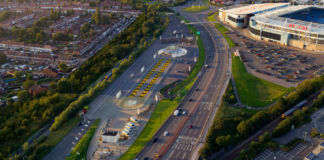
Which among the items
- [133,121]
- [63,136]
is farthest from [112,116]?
[63,136]

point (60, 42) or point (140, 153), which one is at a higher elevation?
point (60, 42)

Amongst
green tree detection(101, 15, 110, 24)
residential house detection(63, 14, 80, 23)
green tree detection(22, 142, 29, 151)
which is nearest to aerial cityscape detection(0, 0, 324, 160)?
green tree detection(22, 142, 29, 151)

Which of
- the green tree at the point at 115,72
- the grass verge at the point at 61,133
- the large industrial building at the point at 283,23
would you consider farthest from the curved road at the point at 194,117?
the green tree at the point at 115,72

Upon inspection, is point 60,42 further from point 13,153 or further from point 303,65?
point 303,65

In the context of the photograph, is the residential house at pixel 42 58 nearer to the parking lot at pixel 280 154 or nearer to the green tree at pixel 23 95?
the green tree at pixel 23 95

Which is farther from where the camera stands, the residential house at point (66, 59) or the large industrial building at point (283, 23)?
the residential house at point (66, 59)

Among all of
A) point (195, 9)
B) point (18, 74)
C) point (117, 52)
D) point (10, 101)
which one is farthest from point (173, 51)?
point (195, 9)
